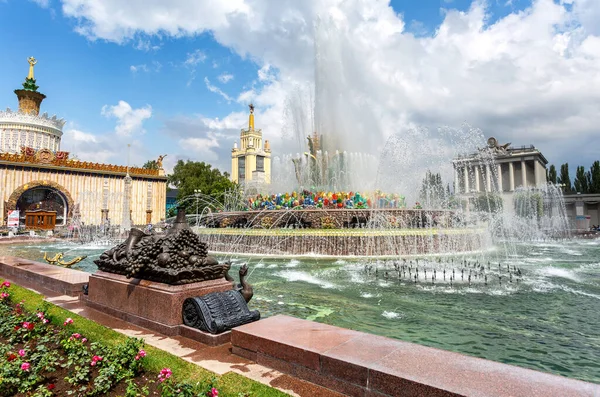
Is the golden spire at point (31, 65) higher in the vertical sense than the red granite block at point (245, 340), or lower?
higher

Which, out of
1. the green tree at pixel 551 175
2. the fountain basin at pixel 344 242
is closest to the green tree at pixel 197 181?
the fountain basin at pixel 344 242

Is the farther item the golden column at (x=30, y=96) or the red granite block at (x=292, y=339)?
the golden column at (x=30, y=96)

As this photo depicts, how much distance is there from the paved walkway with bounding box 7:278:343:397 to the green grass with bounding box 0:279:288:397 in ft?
0.44

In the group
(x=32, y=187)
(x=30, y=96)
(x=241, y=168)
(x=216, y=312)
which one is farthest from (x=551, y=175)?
(x=30, y=96)

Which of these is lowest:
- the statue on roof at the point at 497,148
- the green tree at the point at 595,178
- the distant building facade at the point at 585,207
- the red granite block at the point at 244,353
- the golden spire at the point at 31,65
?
the red granite block at the point at 244,353

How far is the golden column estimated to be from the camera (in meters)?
56.8

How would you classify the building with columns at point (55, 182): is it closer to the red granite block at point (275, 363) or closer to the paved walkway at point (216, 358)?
the paved walkway at point (216, 358)

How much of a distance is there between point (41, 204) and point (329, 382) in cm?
5708

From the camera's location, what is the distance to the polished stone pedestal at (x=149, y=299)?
18.3 feet

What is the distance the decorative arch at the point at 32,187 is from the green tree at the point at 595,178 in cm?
9475

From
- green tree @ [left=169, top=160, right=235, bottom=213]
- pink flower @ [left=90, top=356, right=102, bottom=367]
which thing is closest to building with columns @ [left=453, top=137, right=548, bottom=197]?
green tree @ [left=169, top=160, right=235, bottom=213]

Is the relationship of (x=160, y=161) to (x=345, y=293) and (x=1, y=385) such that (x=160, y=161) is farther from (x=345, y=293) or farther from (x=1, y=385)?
(x=1, y=385)

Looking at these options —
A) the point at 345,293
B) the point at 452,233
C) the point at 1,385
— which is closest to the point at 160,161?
the point at 452,233

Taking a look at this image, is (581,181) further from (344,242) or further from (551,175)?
(344,242)
